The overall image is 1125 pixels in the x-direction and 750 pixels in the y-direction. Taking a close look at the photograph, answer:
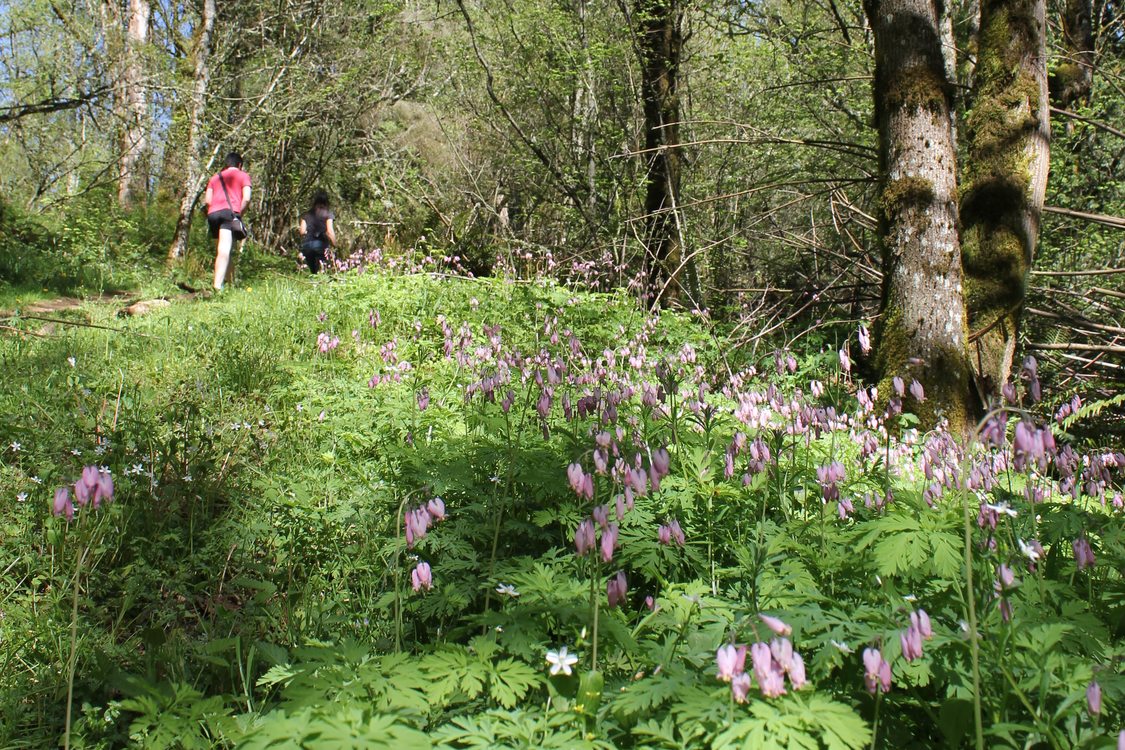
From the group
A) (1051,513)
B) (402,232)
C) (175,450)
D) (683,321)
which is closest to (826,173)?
(683,321)

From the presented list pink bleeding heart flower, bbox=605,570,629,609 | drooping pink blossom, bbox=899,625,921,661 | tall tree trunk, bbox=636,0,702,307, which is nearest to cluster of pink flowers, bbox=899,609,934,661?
drooping pink blossom, bbox=899,625,921,661

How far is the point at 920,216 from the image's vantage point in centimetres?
530

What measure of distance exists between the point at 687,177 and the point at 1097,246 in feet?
19.8

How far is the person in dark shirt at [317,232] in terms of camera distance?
11742mm

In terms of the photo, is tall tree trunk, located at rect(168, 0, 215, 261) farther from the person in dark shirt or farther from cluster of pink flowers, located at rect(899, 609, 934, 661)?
cluster of pink flowers, located at rect(899, 609, 934, 661)

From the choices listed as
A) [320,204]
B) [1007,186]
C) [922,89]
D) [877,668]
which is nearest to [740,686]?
[877,668]

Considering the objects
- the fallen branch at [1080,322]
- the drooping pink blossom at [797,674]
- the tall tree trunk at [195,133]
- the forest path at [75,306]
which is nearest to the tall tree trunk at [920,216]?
the fallen branch at [1080,322]

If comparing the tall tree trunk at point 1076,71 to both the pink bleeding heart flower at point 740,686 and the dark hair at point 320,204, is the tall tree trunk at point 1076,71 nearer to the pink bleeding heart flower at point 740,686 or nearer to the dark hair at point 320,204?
the pink bleeding heart flower at point 740,686

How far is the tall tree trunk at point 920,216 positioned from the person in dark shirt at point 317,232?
8.80 meters

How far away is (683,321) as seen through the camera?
25.4 ft

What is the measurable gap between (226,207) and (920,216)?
8515 mm

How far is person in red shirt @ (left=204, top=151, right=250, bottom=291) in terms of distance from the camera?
973cm

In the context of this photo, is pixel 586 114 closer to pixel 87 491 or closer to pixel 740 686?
pixel 87 491

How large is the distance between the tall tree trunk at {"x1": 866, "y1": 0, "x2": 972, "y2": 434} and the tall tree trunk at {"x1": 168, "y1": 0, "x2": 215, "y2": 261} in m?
10.8
